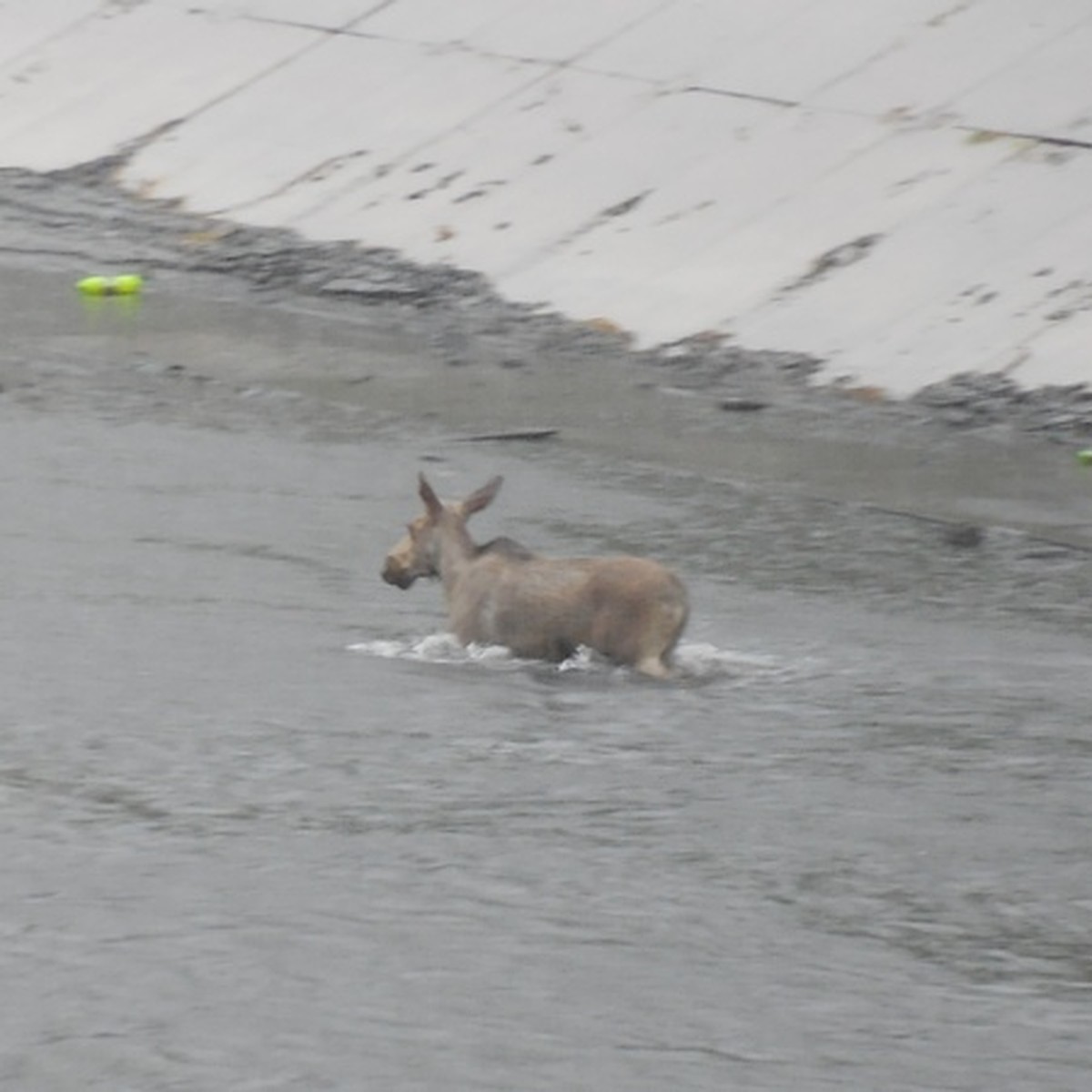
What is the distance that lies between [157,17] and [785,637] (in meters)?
12.9

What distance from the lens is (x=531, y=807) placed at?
9664 millimetres

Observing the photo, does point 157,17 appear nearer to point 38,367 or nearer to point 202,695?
point 38,367

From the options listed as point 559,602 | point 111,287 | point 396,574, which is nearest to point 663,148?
point 111,287

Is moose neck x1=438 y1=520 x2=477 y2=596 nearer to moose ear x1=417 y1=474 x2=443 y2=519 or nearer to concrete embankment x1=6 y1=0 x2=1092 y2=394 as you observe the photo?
moose ear x1=417 y1=474 x2=443 y2=519

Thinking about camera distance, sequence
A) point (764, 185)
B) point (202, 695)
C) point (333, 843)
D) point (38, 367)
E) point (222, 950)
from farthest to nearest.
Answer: point (764, 185)
point (38, 367)
point (202, 695)
point (333, 843)
point (222, 950)

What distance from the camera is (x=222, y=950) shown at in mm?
8219

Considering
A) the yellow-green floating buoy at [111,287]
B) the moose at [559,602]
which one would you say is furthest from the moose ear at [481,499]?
the yellow-green floating buoy at [111,287]

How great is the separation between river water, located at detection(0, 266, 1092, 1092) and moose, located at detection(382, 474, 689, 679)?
114 millimetres

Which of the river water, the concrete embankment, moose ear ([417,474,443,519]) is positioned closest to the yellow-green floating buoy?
the concrete embankment

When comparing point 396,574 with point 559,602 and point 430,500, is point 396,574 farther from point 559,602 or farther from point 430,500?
point 559,602

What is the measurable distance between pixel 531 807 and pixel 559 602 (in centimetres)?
157

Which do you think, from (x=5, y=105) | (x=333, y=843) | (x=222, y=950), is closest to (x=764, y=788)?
(x=333, y=843)

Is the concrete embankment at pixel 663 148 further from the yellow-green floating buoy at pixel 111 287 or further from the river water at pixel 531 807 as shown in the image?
the river water at pixel 531 807

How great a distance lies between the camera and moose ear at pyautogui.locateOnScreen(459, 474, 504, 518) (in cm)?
1174
